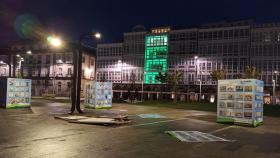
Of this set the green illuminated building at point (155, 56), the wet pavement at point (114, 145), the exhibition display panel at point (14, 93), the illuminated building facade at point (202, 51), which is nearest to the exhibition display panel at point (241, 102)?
the wet pavement at point (114, 145)

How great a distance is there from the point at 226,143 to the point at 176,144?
8.07 feet

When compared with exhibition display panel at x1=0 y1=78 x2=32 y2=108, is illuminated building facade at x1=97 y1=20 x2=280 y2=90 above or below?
above

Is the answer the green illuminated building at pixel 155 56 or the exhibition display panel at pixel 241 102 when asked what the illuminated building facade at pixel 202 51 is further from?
the exhibition display panel at pixel 241 102

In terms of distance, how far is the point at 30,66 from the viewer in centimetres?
8862

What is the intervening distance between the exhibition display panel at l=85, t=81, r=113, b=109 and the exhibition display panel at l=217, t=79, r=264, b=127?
1584 cm

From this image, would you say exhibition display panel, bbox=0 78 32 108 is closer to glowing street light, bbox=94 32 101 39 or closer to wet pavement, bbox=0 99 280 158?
glowing street light, bbox=94 32 101 39

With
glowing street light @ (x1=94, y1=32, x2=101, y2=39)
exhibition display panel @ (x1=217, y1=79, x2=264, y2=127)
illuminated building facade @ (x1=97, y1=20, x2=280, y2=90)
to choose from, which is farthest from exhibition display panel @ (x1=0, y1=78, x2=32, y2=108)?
illuminated building facade @ (x1=97, y1=20, x2=280, y2=90)

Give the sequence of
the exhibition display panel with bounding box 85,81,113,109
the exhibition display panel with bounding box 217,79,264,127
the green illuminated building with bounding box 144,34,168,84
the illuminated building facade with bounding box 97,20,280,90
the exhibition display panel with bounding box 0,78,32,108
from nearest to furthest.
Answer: the exhibition display panel with bounding box 217,79,264,127
the exhibition display panel with bounding box 0,78,32,108
the exhibition display panel with bounding box 85,81,113,109
the illuminated building facade with bounding box 97,20,280,90
the green illuminated building with bounding box 144,34,168,84

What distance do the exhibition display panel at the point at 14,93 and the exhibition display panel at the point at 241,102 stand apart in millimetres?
20454

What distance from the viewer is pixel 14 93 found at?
28.8 m

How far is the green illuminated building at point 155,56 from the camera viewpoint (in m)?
71.5

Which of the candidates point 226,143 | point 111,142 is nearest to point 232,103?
point 226,143

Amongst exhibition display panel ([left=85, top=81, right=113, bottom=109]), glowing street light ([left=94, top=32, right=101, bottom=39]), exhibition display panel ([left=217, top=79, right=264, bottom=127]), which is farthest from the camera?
exhibition display panel ([left=85, top=81, right=113, bottom=109])

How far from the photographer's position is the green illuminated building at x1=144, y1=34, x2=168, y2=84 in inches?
2815
